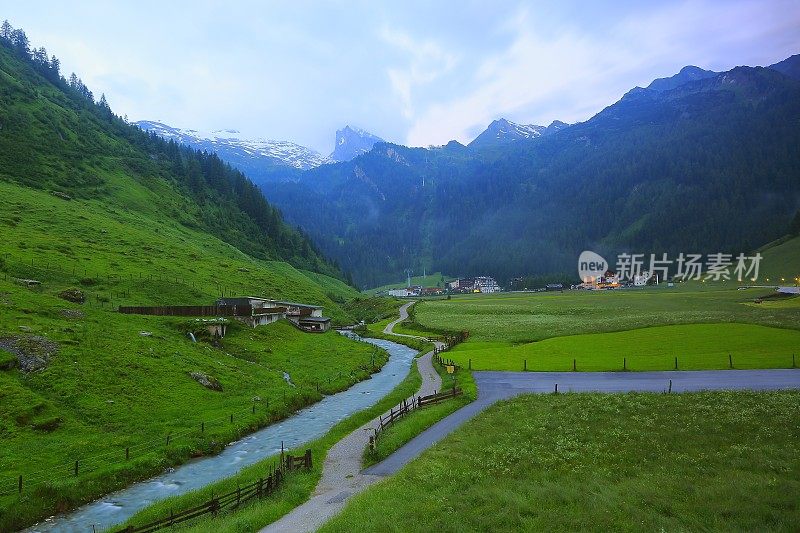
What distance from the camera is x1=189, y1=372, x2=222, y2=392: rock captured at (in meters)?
47.5

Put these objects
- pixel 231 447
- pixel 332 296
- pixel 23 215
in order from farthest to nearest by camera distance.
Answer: pixel 332 296
pixel 23 215
pixel 231 447

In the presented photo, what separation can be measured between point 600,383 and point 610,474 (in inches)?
1148

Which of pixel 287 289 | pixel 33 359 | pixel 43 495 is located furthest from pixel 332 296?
pixel 43 495

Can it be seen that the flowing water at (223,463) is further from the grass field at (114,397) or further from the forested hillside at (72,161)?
the forested hillside at (72,161)

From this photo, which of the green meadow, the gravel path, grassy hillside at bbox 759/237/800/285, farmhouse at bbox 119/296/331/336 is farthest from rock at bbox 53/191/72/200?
grassy hillside at bbox 759/237/800/285

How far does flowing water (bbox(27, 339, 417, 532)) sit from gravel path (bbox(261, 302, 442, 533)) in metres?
4.50

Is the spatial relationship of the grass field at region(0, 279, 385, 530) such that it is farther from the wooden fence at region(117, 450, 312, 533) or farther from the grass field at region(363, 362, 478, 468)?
the grass field at region(363, 362, 478, 468)

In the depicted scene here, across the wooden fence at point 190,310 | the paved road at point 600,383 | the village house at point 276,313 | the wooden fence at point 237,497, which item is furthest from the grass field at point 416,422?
the wooden fence at point 190,310

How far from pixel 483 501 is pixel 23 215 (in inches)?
4902

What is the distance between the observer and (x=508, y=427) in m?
35.0

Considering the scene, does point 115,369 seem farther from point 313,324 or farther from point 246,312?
point 313,324

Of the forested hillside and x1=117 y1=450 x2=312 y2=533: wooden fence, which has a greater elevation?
the forested hillside

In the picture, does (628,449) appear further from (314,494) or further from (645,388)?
(645,388)

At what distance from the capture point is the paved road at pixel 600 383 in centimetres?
4203
